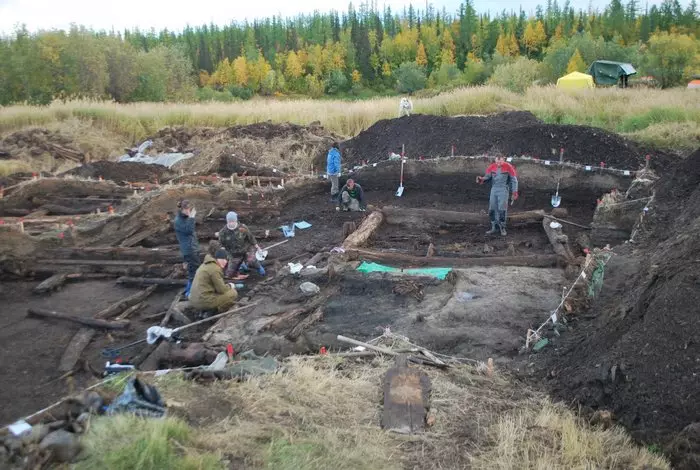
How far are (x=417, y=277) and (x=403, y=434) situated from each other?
13.3 ft

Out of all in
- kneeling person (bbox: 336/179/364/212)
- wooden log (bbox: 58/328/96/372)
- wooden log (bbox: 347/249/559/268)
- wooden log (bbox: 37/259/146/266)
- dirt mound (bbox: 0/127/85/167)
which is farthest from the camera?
dirt mound (bbox: 0/127/85/167)

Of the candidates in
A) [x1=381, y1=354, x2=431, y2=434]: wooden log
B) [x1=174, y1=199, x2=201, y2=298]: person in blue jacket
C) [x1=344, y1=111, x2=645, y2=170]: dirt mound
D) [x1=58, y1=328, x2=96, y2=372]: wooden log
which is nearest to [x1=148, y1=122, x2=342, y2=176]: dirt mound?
[x1=344, y1=111, x2=645, y2=170]: dirt mound

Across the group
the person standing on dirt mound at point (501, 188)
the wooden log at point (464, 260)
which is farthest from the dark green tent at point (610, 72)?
the wooden log at point (464, 260)

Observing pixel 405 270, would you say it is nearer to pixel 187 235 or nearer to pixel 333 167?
pixel 187 235

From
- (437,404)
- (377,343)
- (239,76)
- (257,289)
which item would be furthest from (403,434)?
(239,76)

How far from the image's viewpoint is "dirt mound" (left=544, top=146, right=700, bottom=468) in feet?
15.8

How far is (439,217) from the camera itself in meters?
12.6

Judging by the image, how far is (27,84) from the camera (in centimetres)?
3341

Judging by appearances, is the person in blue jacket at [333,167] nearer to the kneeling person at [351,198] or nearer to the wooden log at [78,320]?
the kneeling person at [351,198]

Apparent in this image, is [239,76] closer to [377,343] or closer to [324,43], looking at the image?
[324,43]

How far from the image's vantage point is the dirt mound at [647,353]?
15.8 feet

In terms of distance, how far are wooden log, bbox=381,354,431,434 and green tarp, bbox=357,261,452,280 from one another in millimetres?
3220

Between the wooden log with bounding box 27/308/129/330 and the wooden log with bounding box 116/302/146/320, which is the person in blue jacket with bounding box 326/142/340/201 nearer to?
the wooden log with bounding box 116/302/146/320

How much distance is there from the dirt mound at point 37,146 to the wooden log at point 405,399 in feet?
61.4
